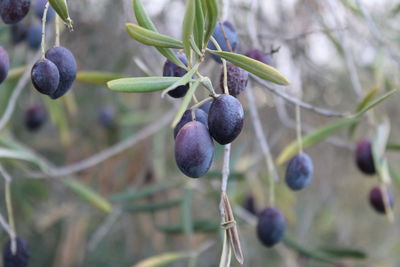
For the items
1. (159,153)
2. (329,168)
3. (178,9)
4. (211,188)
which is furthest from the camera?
(329,168)

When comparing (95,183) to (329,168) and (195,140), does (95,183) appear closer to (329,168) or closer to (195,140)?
(329,168)

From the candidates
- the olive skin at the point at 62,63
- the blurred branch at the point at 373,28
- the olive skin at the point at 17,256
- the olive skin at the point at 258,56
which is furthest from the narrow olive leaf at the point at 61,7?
the blurred branch at the point at 373,28

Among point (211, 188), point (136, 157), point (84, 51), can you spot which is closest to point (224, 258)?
point (211, 188)

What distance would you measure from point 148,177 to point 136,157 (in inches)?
3.9

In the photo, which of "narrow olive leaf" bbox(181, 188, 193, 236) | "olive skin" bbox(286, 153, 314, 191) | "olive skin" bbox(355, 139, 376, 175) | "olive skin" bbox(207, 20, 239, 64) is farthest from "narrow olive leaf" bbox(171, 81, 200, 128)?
"narrow olive leaf" bbox(181, 188, 193, 236)

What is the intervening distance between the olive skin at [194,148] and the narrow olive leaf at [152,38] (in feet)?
0.37

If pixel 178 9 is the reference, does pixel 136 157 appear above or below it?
below

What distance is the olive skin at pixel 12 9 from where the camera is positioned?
0.76 meters

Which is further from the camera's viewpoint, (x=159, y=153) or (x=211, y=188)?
(x=159, y=153)

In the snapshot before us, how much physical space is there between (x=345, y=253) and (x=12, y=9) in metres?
1.41

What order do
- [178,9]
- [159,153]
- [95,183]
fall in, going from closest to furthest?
[159,153] → [178,9] → [95,183]

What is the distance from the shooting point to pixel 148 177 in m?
2.47

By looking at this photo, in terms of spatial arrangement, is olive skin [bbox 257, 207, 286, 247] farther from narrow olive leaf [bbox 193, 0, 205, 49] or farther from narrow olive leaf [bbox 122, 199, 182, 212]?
narrow olive leaf [bbox 122, 199, 182, 212]

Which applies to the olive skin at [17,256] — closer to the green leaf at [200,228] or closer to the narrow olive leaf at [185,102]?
the narrow olive leaf at [185,102]
